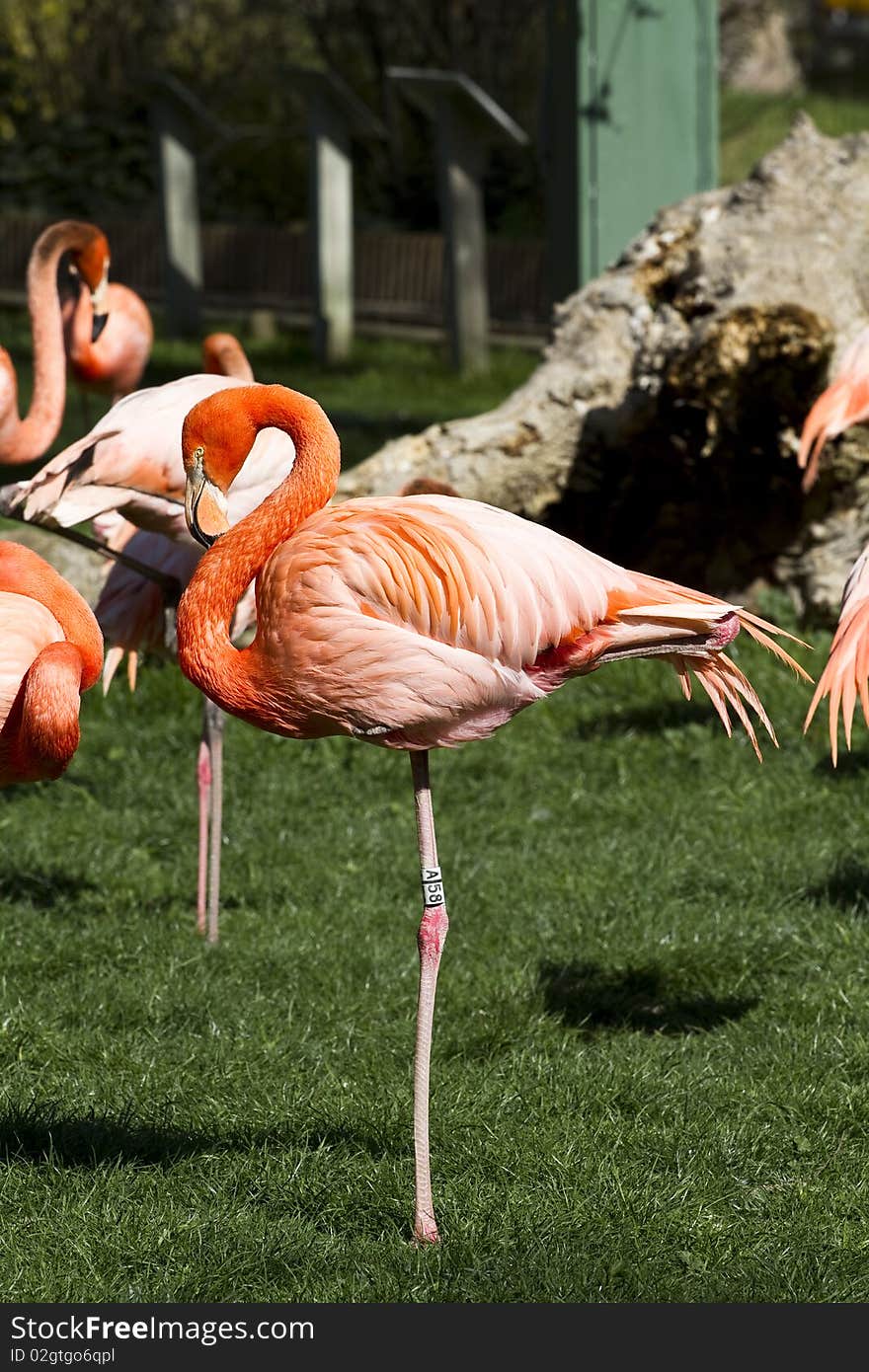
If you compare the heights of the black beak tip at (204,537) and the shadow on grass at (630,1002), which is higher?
the black beak tip at (204,537)

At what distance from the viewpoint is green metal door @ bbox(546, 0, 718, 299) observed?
916 cm

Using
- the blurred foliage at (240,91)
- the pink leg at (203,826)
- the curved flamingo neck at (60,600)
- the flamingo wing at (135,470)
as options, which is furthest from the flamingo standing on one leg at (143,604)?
the blurred foliage at (240,91)

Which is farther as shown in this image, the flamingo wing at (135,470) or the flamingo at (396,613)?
the flamingo wing at (135,470)

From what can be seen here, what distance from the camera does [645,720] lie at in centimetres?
627

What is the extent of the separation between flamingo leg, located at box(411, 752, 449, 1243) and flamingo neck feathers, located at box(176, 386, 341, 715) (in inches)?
14.8

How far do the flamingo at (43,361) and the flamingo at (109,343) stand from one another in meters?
1.41

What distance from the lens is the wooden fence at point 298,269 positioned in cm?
1450

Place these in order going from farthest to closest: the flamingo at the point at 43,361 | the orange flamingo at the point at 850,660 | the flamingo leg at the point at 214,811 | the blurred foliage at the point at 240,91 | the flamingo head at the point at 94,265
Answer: the blurred foliage at the point at 240,91 < the flamingo head at the point at 94,265 < the flamingo at the point at 43,361 < the flamingo leg at the point at 214,811 < the orange flamingo at the point at 850,660

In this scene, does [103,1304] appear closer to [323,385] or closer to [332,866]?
[332,866]

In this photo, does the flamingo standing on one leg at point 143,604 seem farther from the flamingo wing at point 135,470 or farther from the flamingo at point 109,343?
the flamingo at point 109,343

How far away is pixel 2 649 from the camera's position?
3332mm

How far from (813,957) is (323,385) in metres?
9.50

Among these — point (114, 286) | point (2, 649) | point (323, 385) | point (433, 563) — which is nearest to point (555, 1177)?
point (433, 563)

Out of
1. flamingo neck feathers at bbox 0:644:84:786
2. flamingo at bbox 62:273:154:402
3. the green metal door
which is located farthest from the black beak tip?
the green metal door
